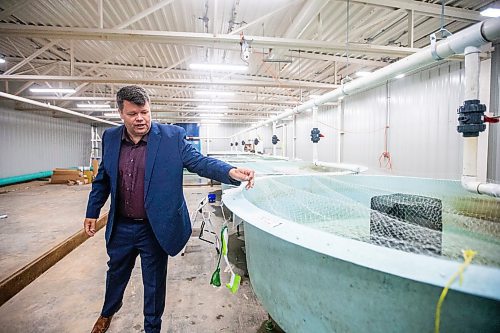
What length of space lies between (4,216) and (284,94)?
777 cm

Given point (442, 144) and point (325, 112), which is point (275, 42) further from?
point (325, 112)

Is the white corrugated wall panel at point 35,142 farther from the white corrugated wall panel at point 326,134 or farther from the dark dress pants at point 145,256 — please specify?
the white corrugated wall panel at point 326,134

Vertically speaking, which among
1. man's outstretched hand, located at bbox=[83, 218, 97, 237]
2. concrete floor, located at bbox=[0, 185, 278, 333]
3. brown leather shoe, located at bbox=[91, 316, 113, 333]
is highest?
man's outstretched hand, located at bbox=[83, 218, 97, 237]

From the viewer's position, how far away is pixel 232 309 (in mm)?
1708

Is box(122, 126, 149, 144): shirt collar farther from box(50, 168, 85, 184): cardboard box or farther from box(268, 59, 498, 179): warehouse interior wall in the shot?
box(50, 168, 85, 184): cardboard box

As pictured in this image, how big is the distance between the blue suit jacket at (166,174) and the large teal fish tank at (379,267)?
27 cm

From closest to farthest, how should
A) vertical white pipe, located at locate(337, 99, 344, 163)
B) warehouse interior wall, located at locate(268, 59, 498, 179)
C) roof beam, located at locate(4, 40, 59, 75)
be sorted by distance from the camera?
warehouse interior wall, located at locate(268, 59, 498, 179) → roof beam, located at locate(4, 40, 59, 75) → vertical white pipe, located at locate(337, 99, 344, 163)

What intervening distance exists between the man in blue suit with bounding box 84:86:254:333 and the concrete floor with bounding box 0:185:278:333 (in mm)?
395

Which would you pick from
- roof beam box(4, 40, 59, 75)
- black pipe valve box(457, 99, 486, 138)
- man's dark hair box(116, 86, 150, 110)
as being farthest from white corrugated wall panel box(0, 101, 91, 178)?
black pipe valve box(457, 99, 486, 138)

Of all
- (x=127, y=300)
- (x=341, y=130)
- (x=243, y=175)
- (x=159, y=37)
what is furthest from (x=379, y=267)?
(x=341, y=130)

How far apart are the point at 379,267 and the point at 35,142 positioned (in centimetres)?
1176

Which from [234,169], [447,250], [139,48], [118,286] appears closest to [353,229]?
Result: [447,250]

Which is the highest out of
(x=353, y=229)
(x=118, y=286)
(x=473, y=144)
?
(x=473, y=144)

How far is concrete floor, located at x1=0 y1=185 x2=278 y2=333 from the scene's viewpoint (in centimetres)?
155
